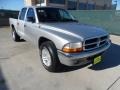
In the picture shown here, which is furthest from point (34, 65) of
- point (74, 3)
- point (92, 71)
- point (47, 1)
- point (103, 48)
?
point (74, 3)

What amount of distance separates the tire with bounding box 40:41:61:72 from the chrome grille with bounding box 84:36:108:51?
0.77 m

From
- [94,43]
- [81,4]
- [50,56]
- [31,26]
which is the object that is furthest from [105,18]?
[81,4]

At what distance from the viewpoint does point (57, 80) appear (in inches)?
164

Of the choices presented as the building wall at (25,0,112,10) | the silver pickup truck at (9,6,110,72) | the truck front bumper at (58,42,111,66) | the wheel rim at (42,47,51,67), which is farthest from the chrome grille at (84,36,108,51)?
the building wall at (25,0,112,10)

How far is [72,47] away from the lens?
12.7 feet

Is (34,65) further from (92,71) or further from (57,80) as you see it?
(92,71)

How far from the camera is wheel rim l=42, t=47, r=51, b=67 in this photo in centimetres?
454

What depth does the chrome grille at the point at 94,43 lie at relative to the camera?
4075mm

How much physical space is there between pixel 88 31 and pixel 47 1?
32.0 metres

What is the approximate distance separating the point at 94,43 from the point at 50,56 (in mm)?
1154

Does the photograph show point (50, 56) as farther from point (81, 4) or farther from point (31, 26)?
point (81, 4)

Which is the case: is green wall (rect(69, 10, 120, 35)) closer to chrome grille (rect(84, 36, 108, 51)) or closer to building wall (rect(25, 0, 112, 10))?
chrome grille (rect(84, 36, 108, 51))

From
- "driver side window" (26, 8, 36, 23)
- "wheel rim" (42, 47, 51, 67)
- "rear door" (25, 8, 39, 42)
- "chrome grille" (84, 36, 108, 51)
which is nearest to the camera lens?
"chrome grille" (84, 36, 108, 51)

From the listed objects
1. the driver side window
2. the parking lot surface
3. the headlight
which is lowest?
the parking lot surface
